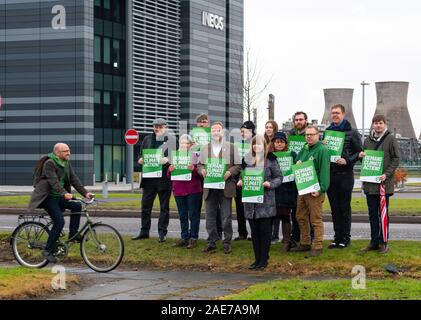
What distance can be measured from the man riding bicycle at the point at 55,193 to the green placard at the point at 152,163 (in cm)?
196

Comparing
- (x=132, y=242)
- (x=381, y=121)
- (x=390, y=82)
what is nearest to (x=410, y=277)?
(x=381, y=121)

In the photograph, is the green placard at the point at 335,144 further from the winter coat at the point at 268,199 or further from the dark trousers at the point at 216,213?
the dark trousers at the point at 216,213

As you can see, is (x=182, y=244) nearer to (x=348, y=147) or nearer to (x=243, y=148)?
(x=243, y=148)

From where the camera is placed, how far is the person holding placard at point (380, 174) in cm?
1235

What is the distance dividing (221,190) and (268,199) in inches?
47.6

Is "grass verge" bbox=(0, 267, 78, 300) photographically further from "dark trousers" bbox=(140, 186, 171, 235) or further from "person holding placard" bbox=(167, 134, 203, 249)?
"dark trousers" bbox=(140, 186, 171, 235)

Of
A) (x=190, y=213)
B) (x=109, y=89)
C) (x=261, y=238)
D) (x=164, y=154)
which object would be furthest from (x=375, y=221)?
(x=109, y=89)

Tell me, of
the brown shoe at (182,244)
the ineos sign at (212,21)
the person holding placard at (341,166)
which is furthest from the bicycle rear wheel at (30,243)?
the ineos sign at (212,21)

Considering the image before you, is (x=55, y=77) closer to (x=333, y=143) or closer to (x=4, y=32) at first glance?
(x=4, y=32)

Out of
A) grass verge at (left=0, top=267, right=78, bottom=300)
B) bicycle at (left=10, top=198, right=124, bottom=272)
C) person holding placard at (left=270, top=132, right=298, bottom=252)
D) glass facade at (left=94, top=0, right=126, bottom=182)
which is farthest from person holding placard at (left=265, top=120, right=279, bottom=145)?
glass facade at (left=94, top=0, right=126, bottom=182)

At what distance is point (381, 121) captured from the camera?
1239 cm

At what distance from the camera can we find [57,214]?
480 inches

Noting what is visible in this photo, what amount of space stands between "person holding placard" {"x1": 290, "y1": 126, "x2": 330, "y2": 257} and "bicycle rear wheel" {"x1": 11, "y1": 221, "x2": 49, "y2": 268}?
12.7 ft

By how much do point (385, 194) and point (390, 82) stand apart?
10297 centimetres
